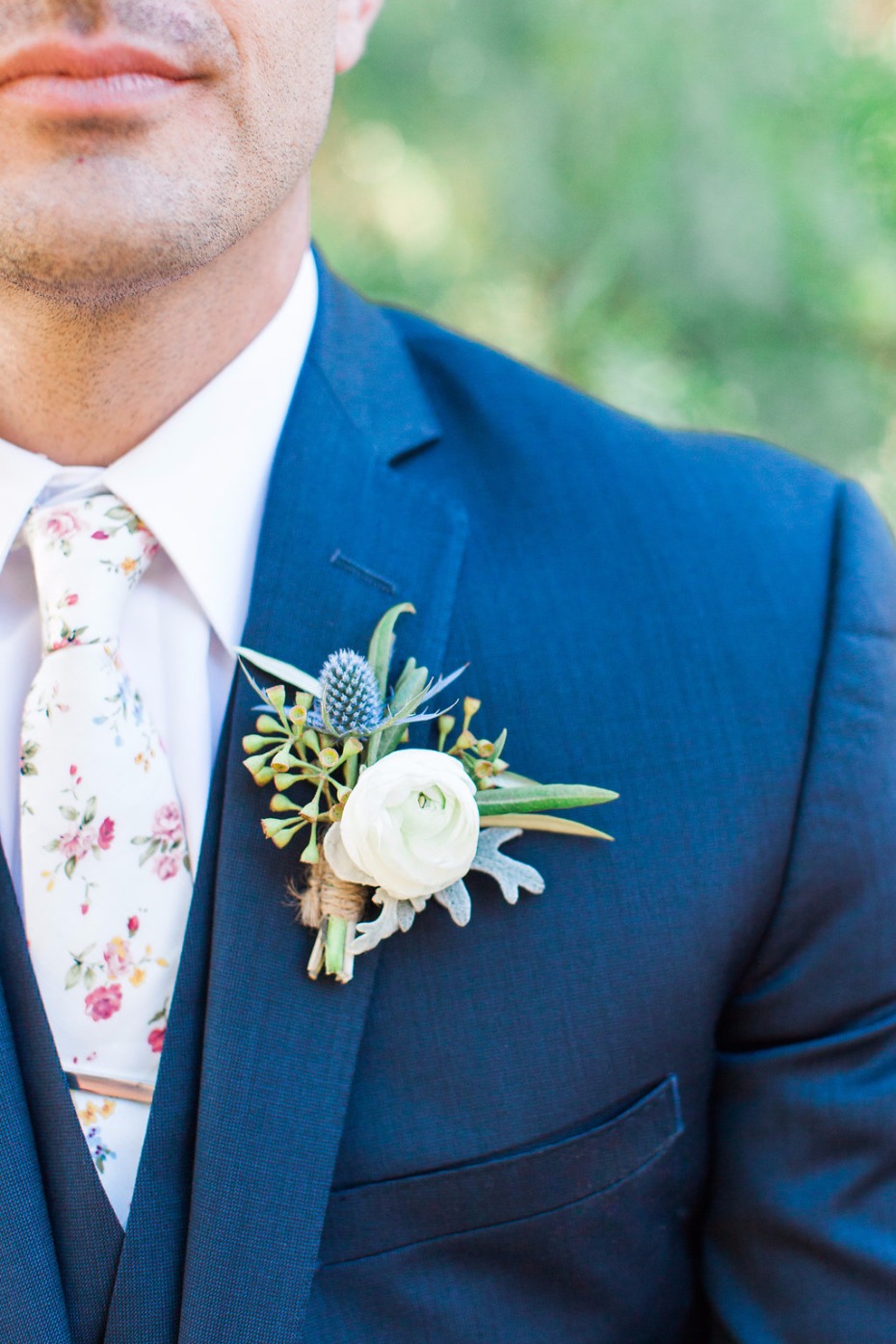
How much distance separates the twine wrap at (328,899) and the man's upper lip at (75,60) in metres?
0.69

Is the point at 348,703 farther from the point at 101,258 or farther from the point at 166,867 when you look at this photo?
the point at 101,258

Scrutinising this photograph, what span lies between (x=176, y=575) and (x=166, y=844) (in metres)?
0.28

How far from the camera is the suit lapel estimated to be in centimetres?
94

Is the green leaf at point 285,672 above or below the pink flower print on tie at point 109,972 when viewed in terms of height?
above

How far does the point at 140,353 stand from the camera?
115 centimetres

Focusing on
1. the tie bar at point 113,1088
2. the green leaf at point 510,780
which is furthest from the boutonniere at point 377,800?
the tie bar at point 113,1088

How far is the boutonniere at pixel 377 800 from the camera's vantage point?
91 centimetres

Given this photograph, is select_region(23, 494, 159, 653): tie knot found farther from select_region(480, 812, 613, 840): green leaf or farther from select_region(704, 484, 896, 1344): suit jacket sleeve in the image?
select_region(704, 484, 896, 1344): suit jacket sleeve

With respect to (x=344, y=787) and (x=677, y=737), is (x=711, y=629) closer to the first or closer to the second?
(x=677, y=737)

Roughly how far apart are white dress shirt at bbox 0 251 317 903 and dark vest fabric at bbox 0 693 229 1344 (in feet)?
0.61

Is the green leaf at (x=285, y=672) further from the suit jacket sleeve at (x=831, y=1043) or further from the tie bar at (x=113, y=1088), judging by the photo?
the suit jacket sleeve at (x=831, y=1043)

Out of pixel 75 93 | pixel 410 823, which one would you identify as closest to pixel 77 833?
pixel 410 823

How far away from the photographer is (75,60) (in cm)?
94

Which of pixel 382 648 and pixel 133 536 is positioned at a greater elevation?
pixel 133 536
